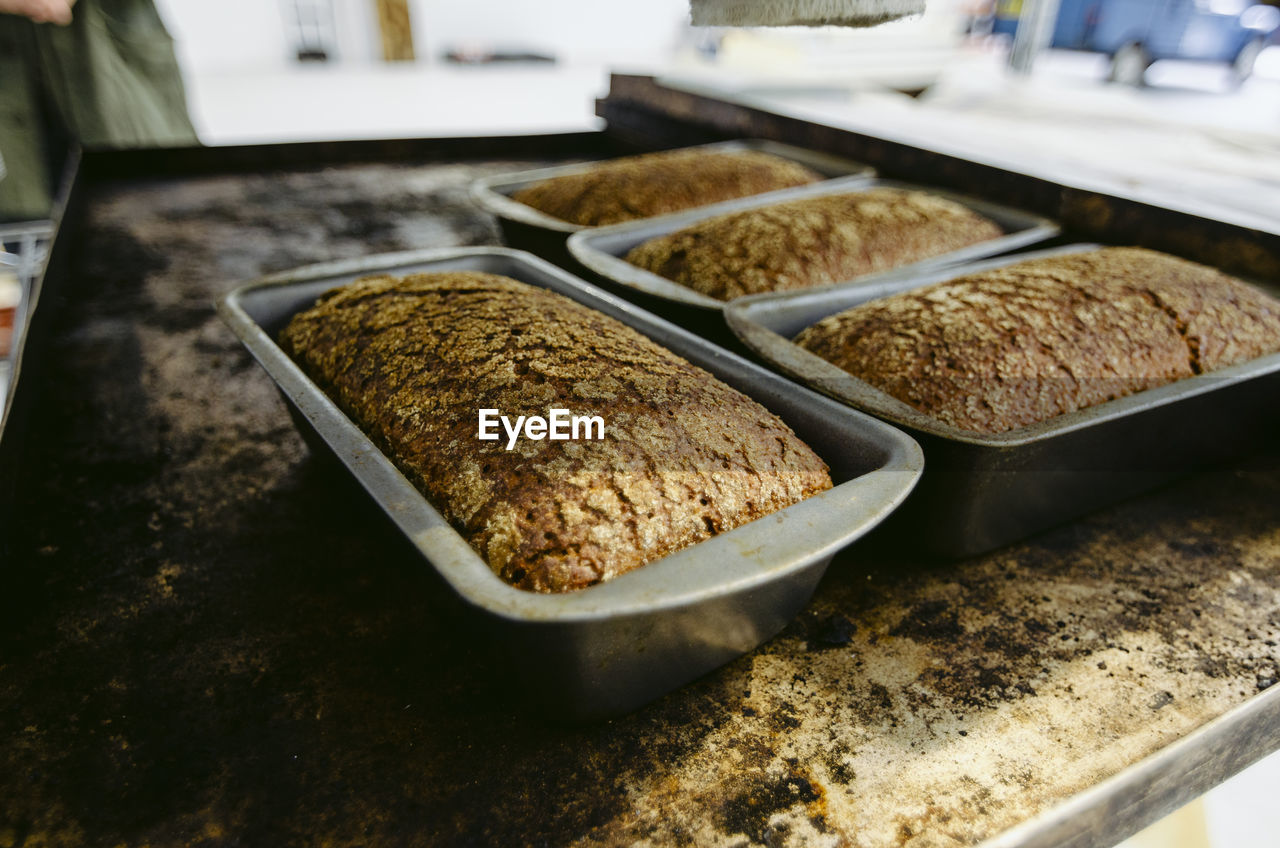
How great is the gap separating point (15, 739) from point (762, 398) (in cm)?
85

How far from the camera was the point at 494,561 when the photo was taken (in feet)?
2.26

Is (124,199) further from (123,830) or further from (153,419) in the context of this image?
(123,830)

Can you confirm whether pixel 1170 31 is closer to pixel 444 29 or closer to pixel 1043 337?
pixel 1043 337

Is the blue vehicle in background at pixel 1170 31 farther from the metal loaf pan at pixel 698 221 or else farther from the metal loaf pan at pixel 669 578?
the metal loaf pan at pixel 669 578

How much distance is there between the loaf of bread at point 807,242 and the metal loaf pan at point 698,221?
36 mm

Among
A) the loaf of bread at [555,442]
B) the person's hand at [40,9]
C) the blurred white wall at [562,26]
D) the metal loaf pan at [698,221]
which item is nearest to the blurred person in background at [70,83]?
the person's hand at [40,9]

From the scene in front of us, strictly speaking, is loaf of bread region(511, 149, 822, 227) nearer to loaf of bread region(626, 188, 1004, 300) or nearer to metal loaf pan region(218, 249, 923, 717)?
loaf of bread region(626, 188, 1004, 300)

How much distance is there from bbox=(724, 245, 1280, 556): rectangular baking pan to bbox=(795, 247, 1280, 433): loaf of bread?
0.09 metres

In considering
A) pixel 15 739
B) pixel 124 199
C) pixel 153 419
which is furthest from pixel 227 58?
pixel 15 739

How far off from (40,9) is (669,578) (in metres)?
3.85

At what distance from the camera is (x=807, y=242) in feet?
4.83

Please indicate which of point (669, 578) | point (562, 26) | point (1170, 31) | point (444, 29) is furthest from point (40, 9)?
point (562, 26)

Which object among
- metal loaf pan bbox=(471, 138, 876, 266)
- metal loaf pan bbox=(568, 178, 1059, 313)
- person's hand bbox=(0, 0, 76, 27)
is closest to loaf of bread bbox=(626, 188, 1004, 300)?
metal loaf pan bbox=(568, 178, 1059, 313)

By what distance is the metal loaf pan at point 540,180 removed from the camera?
1.62 meters
